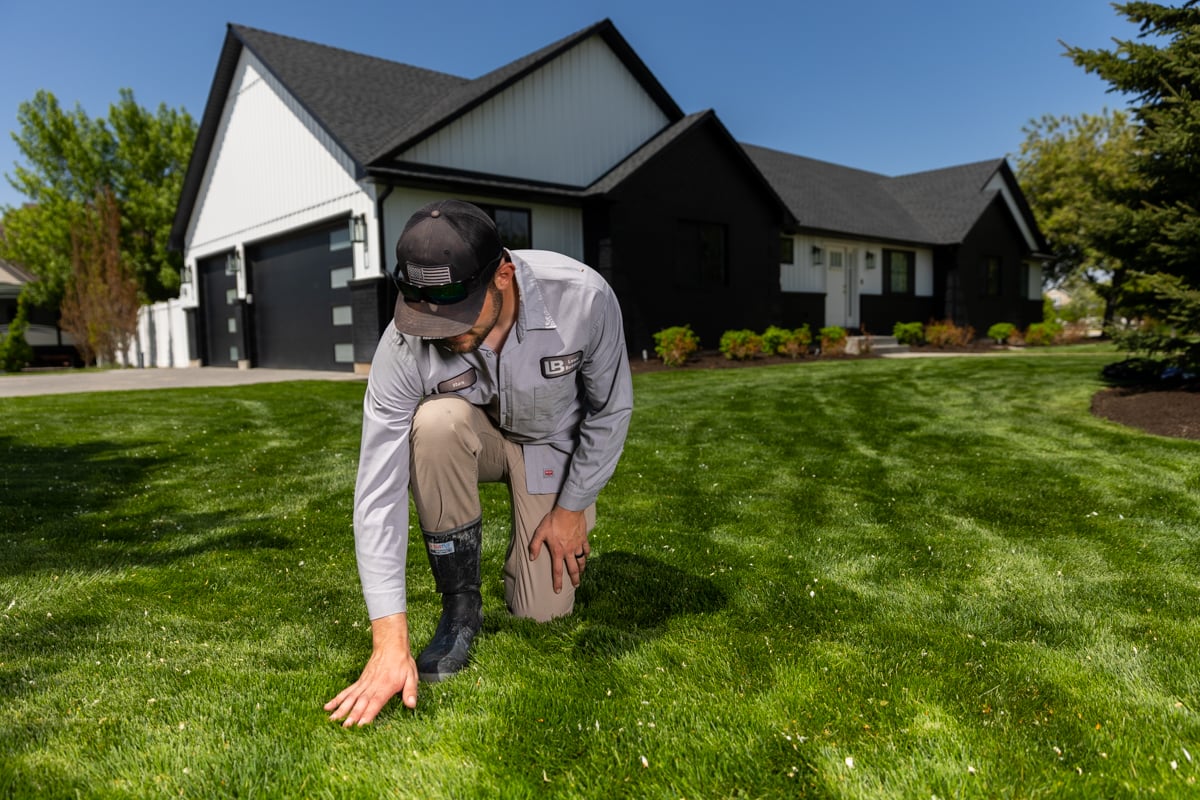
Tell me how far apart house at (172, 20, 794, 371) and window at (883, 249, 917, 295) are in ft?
18.3

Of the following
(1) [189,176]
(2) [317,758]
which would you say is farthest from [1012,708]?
(1) [189,176]

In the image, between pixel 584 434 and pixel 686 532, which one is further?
pixel 686 532

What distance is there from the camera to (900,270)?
2444cm

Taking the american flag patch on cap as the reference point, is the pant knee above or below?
below

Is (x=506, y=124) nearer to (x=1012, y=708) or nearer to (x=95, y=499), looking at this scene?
(x=95, y=499)

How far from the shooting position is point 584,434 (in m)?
2.73

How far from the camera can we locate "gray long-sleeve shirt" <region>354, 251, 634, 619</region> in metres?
2.27

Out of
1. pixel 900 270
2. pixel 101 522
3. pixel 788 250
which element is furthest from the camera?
pixel 900 270

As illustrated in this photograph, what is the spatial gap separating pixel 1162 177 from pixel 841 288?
14761 mm

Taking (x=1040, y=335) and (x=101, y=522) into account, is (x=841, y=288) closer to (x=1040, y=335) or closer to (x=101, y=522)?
(x=1040, y=335)

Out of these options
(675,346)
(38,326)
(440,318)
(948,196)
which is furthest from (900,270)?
(38,326)

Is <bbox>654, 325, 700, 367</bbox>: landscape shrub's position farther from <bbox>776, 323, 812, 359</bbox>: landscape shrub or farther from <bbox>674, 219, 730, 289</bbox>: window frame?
<bbox>776, 323, 812, 359</bbox>: landscape shrub

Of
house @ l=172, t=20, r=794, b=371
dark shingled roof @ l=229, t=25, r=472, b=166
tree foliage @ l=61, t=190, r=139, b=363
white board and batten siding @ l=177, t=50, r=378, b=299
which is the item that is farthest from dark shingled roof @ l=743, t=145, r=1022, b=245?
tree foliage @ l=61, t=190, r=139, b=363

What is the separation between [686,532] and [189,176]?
20958 millimetres
